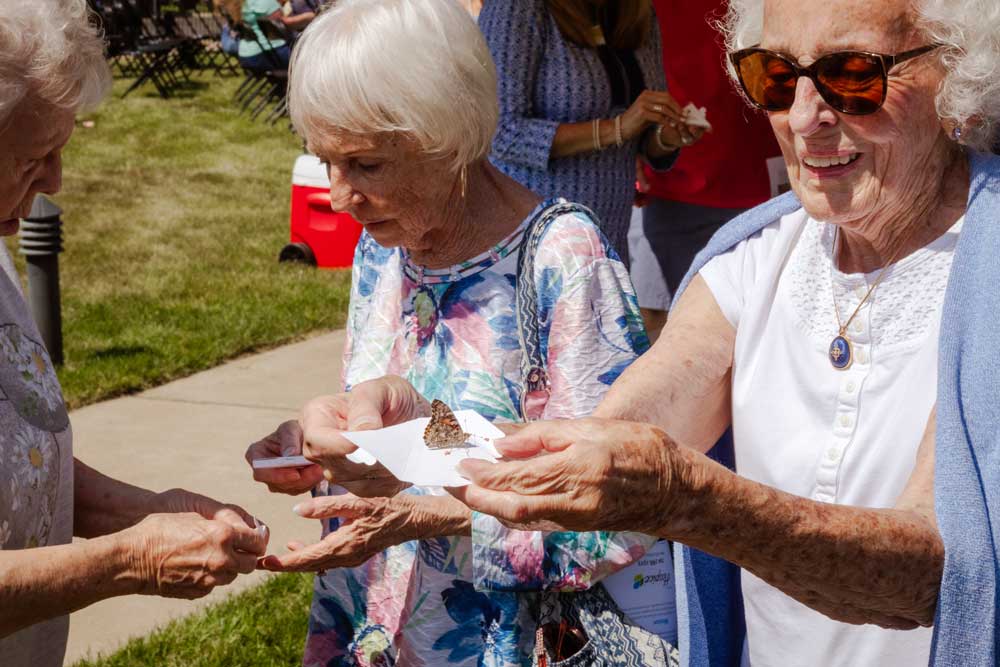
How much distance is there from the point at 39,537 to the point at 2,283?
1.63 feet

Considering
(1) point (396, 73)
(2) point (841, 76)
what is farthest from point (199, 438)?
(2) point (841, 76)

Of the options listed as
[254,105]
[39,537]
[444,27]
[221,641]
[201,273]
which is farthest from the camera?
[254,105]

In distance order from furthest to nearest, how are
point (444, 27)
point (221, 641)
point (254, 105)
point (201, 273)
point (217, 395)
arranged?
point (254, 105), point (201, 273), point (217, 395), point (221, 641), point (444, 27)

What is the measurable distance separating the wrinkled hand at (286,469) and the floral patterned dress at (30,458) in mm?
376

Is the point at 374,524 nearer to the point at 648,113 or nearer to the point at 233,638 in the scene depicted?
the point at 233,638

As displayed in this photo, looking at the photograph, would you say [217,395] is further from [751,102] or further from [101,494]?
[751,102]

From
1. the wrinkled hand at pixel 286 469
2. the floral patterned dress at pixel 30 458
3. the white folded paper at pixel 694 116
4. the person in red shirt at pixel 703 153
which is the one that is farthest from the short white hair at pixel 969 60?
the person in red shirt at pixel 703 153

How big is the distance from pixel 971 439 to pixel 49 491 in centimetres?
159

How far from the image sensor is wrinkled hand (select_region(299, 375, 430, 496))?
2162 mm

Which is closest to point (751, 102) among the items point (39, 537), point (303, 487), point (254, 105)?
point (303, 487)

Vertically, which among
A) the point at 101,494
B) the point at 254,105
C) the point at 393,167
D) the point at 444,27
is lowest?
the point at 254,105

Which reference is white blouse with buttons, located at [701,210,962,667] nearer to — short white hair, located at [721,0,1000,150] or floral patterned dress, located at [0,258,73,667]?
short white hair, located at [721,0,1000,150]

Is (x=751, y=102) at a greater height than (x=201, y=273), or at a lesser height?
greater

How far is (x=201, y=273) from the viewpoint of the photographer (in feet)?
30.2
